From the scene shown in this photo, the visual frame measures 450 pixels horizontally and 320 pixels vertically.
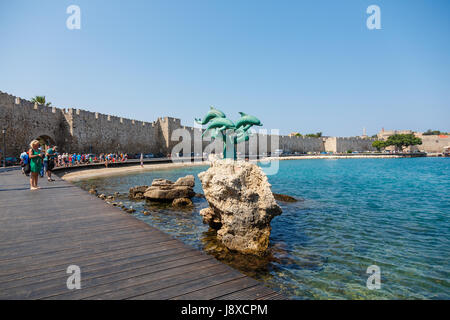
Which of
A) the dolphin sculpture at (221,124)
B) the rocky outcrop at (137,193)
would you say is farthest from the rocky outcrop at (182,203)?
the dolphin sculpture at (221,124)

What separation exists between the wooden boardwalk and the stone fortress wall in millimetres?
19776

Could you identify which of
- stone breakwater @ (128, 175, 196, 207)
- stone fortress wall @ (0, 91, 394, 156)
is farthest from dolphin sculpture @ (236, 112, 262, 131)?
stone fortress wall @ (0, 91, 394, 156)

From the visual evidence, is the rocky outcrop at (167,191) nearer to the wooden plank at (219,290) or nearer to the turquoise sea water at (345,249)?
the turquoise sea water at (345,249)

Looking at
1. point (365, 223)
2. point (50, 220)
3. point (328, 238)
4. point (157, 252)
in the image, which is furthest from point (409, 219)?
point (50, 220)

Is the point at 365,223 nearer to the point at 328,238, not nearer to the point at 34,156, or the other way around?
the point at 328,238

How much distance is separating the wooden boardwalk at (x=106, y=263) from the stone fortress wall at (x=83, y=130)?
1978 centimetres

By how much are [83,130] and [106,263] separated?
29644 mm

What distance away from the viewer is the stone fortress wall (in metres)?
20.4

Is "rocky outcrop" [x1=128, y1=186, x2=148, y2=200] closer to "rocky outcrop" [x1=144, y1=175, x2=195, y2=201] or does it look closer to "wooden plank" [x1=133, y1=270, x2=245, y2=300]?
"rocky outcrop" [x1=144, y1=175, x2=195, y2=201]

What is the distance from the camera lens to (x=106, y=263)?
10.0ft
